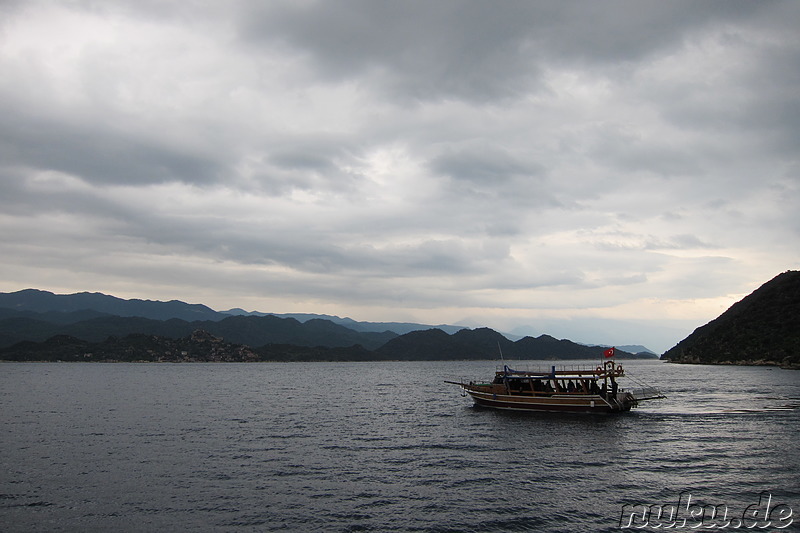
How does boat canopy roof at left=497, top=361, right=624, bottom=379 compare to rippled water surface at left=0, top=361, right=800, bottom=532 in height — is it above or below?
above

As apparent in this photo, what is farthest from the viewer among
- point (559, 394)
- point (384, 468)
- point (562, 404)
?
point (559, 394)

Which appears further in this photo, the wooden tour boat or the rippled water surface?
the wooden tour boat

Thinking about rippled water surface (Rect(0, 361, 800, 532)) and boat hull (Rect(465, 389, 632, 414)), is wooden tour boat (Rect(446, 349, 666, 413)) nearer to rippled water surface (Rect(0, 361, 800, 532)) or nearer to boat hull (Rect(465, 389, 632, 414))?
boat hull (Rect(465, 389, 632, 414))

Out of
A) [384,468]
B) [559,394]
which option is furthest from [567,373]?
[384,468]

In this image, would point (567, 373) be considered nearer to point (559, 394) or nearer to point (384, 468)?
point (559, 394)

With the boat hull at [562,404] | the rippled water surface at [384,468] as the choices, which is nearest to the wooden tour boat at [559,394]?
the boat hull at [562,404]

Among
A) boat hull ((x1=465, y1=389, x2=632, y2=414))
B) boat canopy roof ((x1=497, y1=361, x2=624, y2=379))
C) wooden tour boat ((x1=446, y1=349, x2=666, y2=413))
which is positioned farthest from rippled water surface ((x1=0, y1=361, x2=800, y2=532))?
boat canopy roof ((x1=497, y1=361, x2=624, y2=379))

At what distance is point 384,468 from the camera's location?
38.4m

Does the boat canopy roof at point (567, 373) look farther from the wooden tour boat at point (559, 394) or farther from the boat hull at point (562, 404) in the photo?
the boat hull at point (562, 404)

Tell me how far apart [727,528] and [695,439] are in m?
26.5

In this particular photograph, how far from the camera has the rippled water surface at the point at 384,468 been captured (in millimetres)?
27547

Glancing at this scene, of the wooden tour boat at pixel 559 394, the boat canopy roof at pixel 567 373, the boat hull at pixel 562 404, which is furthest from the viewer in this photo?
the boat canopy roof at pixel 567 373

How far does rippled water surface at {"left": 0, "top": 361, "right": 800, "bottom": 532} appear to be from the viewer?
90.4 ft

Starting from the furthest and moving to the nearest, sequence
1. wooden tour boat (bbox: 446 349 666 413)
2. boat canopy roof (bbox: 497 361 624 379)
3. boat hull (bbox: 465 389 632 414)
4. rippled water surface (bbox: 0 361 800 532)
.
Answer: boat canopy roof (bbox: 497 361 624 379) → wooden tour boat (bbox: 446 349 666 413) → boat hull (bbox: 465 389 632 414) → rippled water surface (bbox: 0 361 800 532)
